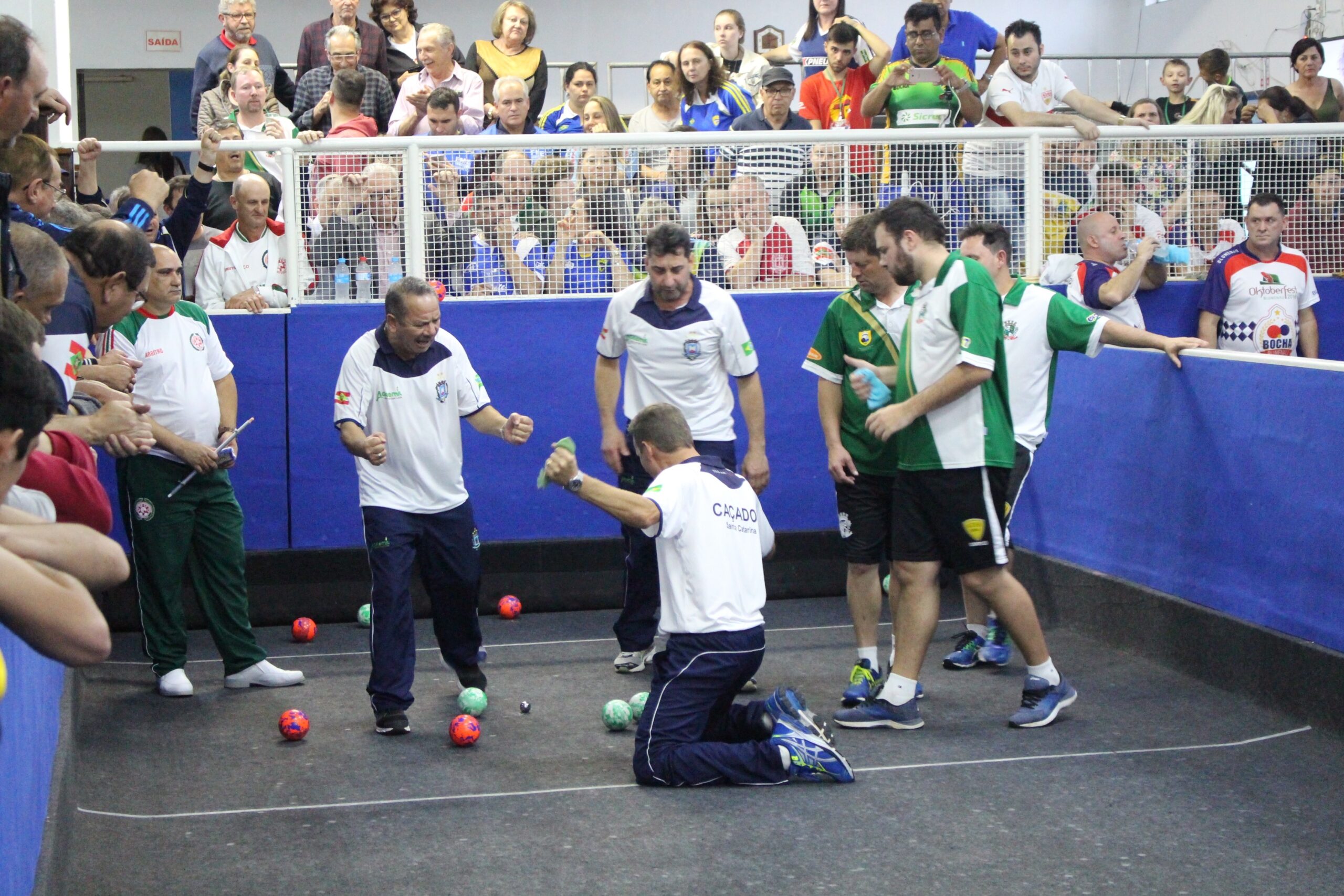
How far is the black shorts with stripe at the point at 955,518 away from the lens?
5.54 metres

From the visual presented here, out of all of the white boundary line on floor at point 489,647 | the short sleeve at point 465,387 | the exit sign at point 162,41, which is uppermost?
the exit sign at point 162,41

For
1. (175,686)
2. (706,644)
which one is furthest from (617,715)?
(175,686)

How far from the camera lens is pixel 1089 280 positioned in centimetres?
793

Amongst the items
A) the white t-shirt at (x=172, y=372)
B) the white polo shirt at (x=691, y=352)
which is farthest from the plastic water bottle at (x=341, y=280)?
the white polo shirt at (x=691, y=352)

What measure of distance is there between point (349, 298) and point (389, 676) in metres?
2.76

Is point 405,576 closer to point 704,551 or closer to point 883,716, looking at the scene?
point 704,551

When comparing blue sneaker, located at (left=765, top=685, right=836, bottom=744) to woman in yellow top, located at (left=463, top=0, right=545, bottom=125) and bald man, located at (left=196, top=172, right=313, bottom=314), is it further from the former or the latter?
woman in yellow top, located at (left=463, top=0, right=545, bottom=125)

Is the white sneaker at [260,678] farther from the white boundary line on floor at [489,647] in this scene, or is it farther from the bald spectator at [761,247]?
the bald spectator at [761,247]

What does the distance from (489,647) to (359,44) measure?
469 centimetres

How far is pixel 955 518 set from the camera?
18.2 ft

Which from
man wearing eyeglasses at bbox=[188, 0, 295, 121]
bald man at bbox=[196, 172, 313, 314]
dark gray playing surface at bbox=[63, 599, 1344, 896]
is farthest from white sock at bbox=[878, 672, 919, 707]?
man wearing eyeglasses at bbox=[188, 0, 295, 121]

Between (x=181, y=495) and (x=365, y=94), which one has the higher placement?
(x=365, y=94)

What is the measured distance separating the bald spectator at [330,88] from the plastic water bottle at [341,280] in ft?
5.69

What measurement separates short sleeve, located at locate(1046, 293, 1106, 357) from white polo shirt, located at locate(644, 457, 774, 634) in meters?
2.01
